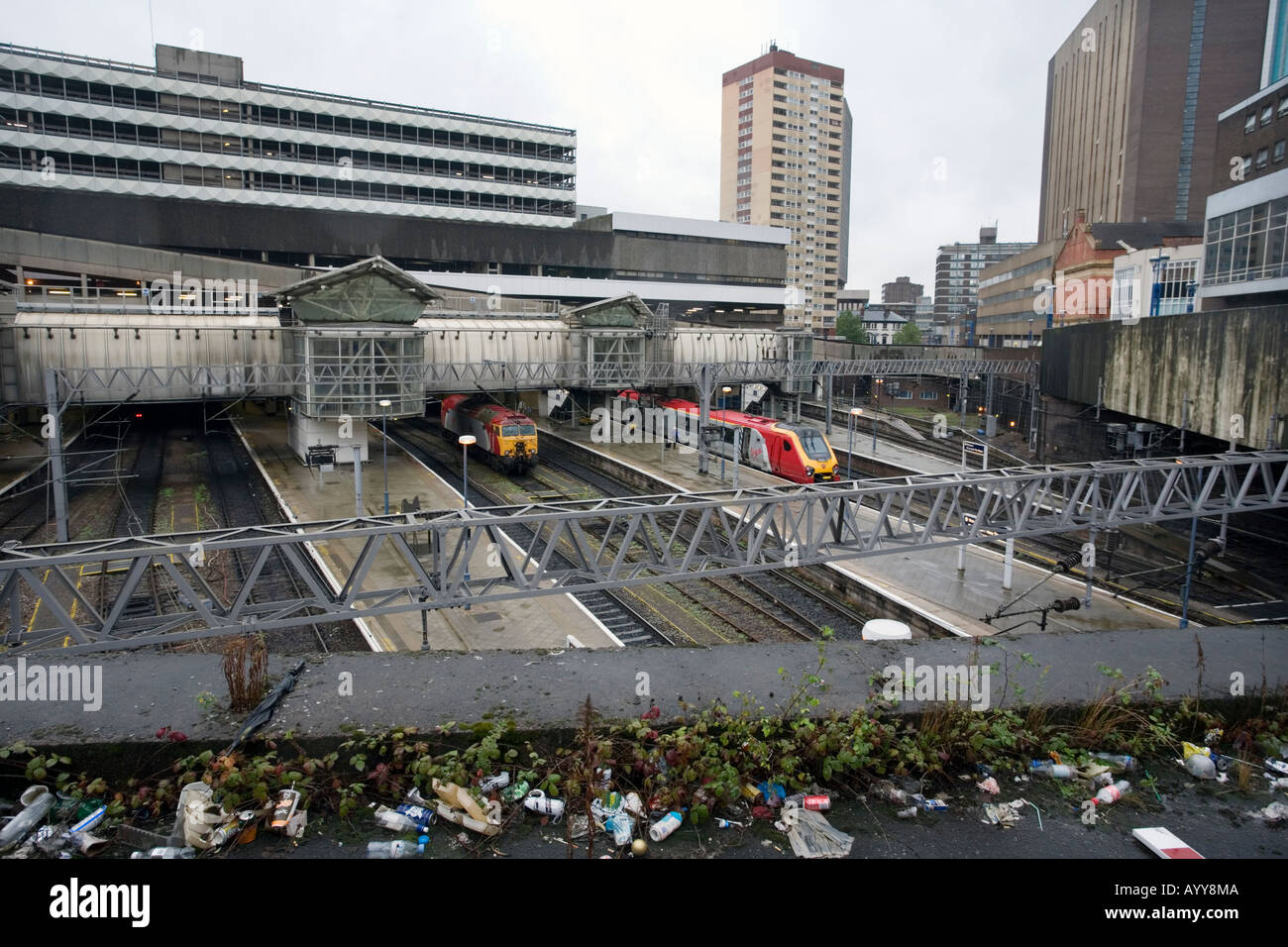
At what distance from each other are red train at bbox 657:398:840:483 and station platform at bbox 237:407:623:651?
12611mm

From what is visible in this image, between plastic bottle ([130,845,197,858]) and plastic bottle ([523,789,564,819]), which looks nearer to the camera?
plastic bottle ([130,845,197,858])

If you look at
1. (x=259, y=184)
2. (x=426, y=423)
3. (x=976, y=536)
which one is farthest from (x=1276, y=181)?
(x=259, y=184)

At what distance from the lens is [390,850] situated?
410cm

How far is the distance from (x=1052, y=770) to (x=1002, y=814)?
2.30 feet

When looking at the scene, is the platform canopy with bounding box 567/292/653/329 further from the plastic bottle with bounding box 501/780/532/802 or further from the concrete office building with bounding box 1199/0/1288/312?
the plastic bottle with bounding box 501/780/532/802

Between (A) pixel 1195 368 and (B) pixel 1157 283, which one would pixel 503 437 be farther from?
(B) pixel 1157 283

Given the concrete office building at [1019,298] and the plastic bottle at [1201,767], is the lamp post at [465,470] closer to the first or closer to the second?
the plastic bottle at [1201,767]

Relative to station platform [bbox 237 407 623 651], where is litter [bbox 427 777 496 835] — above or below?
above

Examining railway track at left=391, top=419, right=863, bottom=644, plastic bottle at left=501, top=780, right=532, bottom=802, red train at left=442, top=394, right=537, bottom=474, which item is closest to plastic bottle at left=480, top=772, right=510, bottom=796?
Answer: plastic bottle at left=501, top=780, right=532, bottom=802

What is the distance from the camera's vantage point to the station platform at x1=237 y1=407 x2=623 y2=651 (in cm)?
1705

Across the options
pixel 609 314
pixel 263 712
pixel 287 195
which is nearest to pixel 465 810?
pixel 263 712

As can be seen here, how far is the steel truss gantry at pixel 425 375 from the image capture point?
95.3 feet

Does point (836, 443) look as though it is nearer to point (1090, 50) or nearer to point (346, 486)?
point (346, 486)
